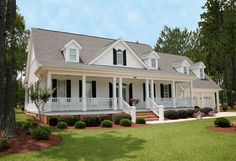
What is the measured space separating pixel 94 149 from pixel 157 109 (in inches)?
516

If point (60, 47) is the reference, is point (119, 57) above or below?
below

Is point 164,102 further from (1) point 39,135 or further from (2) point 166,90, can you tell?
(1) point 39,135

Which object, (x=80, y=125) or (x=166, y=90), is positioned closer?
(x=80, y=125)

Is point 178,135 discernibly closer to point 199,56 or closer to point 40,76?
point 40,76

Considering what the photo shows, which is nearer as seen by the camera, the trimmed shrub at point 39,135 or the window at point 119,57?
the trimmed shrub at point 39,135

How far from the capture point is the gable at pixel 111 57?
867 inches

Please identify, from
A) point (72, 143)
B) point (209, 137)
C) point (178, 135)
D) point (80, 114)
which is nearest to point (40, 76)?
point (80, 114)

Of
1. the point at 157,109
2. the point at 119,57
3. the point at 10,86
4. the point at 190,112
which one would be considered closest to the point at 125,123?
the point at 157,109

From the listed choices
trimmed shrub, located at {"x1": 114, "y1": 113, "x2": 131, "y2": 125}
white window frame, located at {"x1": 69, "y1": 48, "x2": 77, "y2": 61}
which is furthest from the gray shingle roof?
trimmed shrub, located at {"x1": 114, "y1": 113, "x2": 131, "y2": 125}

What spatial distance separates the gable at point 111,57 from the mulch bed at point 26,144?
1195cm

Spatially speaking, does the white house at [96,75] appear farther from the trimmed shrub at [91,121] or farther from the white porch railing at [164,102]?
the trimmed shrub at [91,121]

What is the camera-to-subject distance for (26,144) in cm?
930

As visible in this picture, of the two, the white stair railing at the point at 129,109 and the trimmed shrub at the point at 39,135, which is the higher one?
the white stair railing at the point at 129,109

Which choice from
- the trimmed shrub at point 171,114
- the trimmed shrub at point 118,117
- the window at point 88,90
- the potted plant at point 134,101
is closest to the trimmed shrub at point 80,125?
the trimmed shrub at point 118,117
